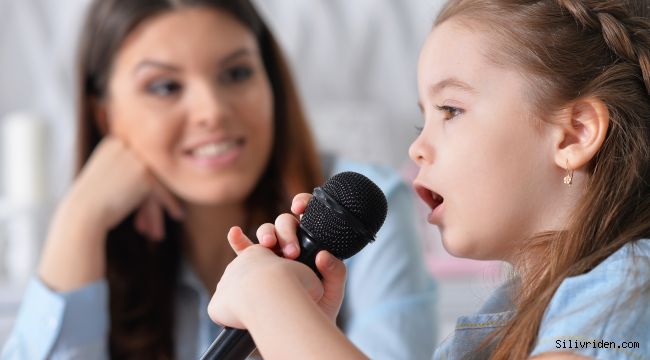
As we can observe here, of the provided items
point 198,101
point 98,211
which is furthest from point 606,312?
point 98,211

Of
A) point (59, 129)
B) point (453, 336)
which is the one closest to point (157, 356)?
point (453, 336)

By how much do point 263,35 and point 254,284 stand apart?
88 cm

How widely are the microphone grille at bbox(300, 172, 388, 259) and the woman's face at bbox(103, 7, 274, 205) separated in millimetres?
625

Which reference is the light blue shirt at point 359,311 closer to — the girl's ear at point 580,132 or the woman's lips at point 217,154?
the woman's lips at point 217,154

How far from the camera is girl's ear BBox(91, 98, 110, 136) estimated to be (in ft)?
5.20

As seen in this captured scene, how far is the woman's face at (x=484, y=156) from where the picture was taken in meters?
0.83

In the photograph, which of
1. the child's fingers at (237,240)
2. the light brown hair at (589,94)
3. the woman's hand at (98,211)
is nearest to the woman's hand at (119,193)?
the woman's hand at (98,211)

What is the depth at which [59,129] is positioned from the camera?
7.60ft

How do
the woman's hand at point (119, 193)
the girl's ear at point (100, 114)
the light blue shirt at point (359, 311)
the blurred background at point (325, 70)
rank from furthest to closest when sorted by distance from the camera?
the blurred background at point (325, 70)
the girl's ear at point (100, 114)
the woman's hand at point (119, 193)
the light blue shirt at point (359, 311)

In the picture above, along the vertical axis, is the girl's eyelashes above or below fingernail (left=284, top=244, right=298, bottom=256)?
below

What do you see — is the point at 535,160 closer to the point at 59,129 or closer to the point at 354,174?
the point at 354,174

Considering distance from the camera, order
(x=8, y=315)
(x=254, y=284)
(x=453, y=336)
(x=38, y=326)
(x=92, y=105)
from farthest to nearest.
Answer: (x=8, y=315)
(x=92, y=105)
(x=38, y=326)
(x=453, y=336)
(x=254, y=284)

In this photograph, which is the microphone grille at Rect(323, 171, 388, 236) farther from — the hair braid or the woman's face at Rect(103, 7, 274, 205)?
the woman's face at Rect(103, 7, 274, 205)

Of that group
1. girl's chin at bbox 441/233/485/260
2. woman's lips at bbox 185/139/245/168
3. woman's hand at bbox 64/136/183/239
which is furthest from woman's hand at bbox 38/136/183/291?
girl's chin at bbox 441/233/485/260
